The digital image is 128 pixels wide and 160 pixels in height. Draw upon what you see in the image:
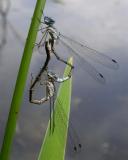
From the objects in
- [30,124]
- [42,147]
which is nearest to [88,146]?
[30,124]

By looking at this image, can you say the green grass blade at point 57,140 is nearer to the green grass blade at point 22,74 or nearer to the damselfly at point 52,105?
the damselfly at point 52,105

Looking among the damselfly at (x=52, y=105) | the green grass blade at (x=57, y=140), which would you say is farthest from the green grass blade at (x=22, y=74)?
the green grass blade at (x=57, y=140)

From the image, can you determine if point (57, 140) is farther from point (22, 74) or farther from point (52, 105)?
point (22, 74)

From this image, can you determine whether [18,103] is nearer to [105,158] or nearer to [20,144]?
[20,144]

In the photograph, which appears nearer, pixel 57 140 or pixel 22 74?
pixel 22 74

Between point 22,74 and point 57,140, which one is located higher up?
point 22,74

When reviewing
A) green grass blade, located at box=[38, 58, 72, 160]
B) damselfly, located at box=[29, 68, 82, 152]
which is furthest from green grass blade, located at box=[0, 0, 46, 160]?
green grass blade, located at box=[38, 58, 72, 160]

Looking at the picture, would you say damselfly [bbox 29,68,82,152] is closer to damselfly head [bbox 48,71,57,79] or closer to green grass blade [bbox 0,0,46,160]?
damselfly head [bbox 48,71,57,79]

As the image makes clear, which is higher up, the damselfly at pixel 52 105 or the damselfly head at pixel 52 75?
the damselfly head at pixel 52 75

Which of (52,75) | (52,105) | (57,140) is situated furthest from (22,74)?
(57,140)

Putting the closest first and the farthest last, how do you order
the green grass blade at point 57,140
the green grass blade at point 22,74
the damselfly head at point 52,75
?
the green grass blade at point 22,74 → the damselfly head at point 52,75 → the green grass blade at point 57,140

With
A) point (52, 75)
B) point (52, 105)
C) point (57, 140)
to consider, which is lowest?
point (57, 140)

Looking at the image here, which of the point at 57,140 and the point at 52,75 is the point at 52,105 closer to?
the point at 57,140
